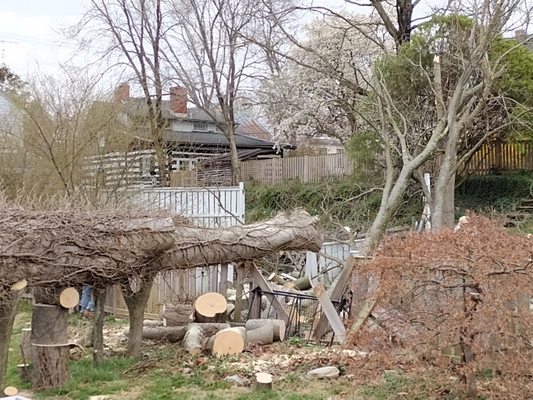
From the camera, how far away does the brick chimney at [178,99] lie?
2500cm

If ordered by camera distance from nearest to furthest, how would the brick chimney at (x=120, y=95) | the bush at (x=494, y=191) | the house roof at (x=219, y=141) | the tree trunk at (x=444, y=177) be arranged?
1. the tree trunk at (x=444, y=177)
2. the brick chimney at (x=120, y=95)
3. the bush at (x=494, y=191)
4. the house roof at (x=219, y=141)

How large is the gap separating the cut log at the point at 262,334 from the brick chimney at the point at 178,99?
16.9m

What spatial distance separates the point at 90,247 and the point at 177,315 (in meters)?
3.06

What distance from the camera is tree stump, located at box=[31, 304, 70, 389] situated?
655cm

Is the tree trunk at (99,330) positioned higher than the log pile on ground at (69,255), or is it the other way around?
the log pile on ground at (69,255)

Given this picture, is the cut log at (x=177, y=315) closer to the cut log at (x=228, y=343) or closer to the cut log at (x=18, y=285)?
the cut log at (x=228, y=343)

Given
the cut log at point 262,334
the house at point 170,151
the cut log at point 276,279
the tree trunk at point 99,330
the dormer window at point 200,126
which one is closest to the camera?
the tree trunk at point 99,330

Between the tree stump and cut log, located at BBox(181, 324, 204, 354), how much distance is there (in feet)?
5.29

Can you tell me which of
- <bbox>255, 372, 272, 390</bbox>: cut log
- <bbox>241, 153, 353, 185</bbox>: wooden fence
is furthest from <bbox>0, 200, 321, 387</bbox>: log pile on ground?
<bbox>241, 153, 353, 185</bbox>: wooden fence

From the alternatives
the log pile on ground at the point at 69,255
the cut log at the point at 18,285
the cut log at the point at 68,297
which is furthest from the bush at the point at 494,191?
the cut log at the point at 18,285

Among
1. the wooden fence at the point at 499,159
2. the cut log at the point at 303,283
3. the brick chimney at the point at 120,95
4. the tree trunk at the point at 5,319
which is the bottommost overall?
the cut log at the point at 303,283

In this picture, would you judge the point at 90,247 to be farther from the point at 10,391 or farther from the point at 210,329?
the point at 210,329

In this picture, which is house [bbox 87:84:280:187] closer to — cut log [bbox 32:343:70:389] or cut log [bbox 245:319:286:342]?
cut log [bbox 245:319:286:342]

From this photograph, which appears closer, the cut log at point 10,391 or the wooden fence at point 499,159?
the cut log at point 10,391
